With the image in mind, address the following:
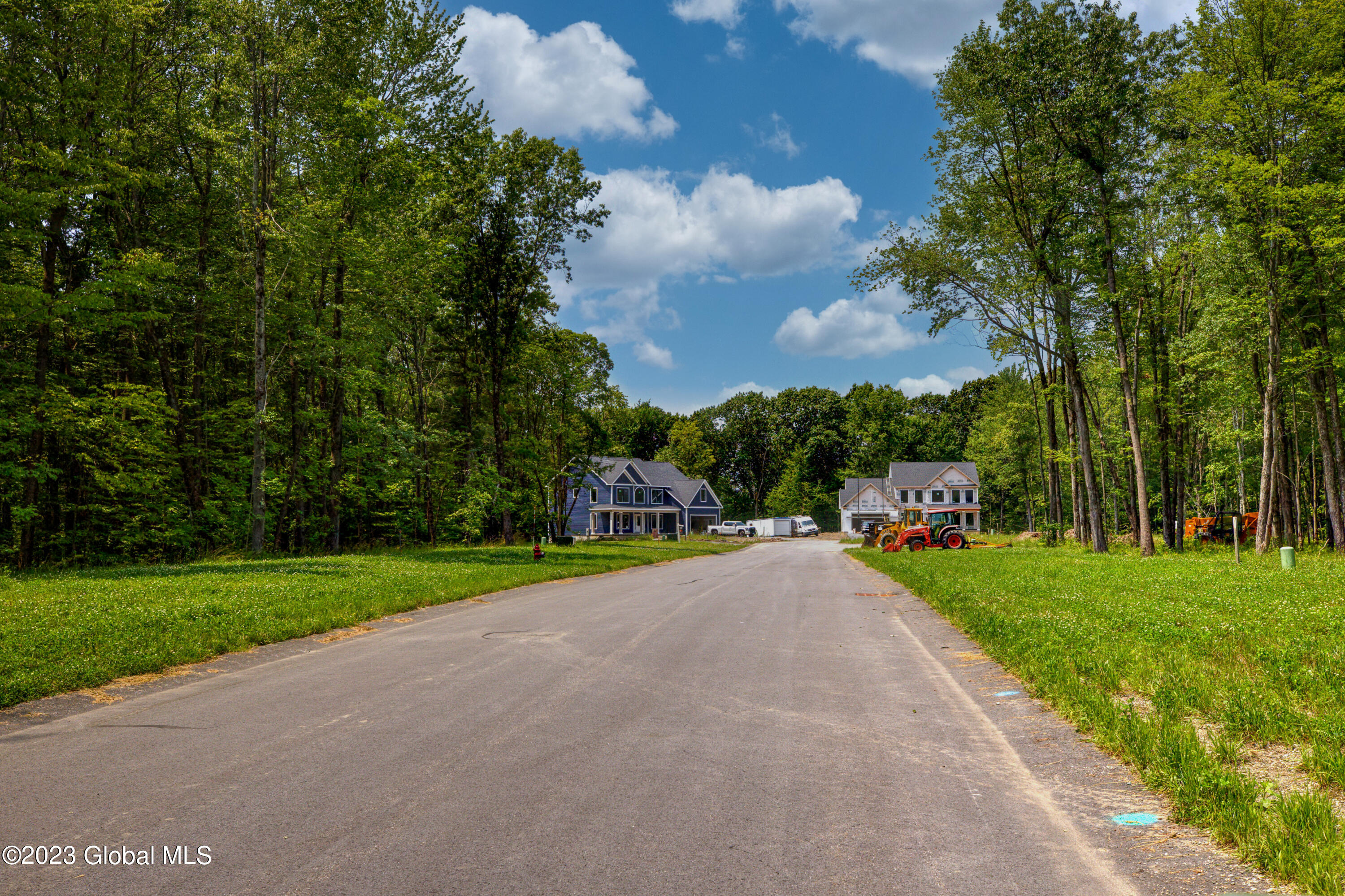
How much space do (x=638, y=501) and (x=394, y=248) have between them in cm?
5137

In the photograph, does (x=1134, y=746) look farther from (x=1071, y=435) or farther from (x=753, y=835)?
(x=1071, y=435)

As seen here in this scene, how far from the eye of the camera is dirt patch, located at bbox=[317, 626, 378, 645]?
970 cm

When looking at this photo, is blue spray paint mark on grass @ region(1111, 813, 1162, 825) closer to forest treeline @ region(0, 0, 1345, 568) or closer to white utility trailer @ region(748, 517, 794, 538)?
forest treeline @ region(0, 0, 1345, 568)

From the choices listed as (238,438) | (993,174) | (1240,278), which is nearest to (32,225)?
(238,438)

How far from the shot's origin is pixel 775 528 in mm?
84625

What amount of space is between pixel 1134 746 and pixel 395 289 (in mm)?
28524

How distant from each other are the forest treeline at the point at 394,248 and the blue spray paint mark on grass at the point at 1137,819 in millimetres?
21658

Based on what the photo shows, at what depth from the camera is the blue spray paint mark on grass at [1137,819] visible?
376 centimetres

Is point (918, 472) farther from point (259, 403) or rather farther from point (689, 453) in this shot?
point (259, 403)

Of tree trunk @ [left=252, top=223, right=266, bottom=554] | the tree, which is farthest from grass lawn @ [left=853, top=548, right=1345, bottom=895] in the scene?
the tree

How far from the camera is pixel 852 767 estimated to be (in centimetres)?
461

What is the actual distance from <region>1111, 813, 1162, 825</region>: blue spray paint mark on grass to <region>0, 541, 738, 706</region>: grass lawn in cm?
854

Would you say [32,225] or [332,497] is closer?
[32,225]

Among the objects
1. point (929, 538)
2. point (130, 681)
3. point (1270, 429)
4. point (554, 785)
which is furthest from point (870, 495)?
point (554, 785)
